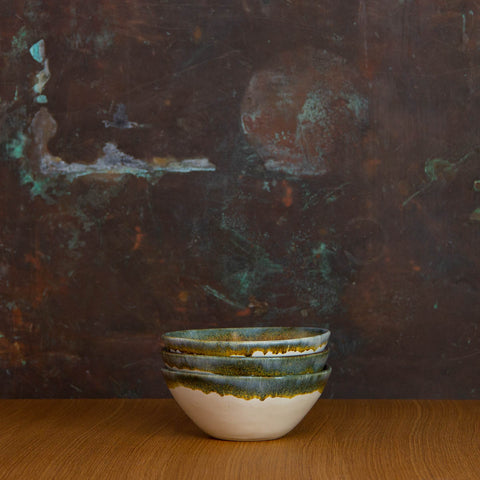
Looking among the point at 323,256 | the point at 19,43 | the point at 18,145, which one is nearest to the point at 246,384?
the point at 323,256

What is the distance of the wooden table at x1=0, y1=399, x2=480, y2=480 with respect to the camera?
827 mm

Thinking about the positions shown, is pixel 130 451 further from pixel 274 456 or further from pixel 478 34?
pixel 478 34

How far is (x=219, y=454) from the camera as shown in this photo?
0.90m

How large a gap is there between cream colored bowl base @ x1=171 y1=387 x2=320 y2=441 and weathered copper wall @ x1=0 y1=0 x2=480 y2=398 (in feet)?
1.03

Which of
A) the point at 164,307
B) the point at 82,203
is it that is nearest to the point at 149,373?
the point at 164,307

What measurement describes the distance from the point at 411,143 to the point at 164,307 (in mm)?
Result: 538

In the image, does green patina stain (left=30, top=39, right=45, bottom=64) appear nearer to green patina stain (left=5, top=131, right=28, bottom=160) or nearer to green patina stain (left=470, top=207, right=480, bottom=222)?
green patina stain (left=5, top=131, right=28, bottom=160)

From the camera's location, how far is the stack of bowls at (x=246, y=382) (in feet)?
3.00

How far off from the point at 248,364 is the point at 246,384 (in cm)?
3

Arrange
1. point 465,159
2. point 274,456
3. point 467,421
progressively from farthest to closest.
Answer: point 465,159, point 467,421, point 274,456

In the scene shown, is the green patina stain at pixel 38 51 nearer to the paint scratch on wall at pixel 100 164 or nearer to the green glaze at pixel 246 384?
the paint scratch on wall at pixel 100 164

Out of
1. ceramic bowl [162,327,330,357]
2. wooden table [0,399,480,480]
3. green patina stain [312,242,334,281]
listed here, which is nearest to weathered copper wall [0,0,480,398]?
green patina stain [312,242,334,281]

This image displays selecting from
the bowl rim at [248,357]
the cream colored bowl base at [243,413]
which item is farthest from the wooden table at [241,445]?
the bowl rim at [248,357]

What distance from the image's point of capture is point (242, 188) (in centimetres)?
127
